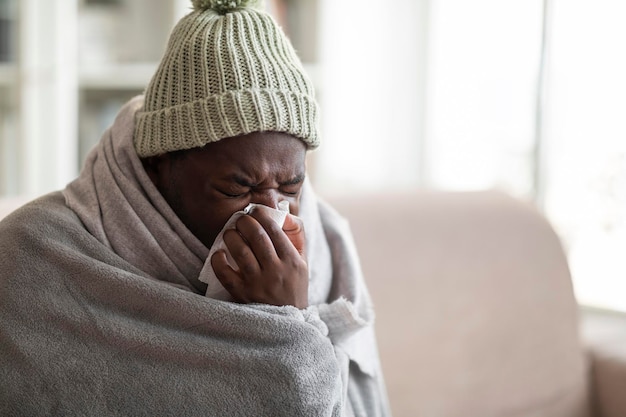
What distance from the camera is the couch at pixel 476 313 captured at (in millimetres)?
1731

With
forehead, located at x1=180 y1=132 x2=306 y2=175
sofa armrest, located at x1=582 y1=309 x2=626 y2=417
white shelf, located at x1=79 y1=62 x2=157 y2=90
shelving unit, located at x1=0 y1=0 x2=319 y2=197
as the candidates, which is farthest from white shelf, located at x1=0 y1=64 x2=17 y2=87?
sofa armrest, located at x1=582 y1=309 x2=626 y2=417

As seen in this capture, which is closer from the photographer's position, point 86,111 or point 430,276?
point 430,276

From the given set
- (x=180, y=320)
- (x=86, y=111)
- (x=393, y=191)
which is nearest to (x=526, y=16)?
(x=393, y=191)

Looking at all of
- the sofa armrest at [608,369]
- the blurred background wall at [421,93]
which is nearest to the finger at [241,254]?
the sofa armrest at [608,369]

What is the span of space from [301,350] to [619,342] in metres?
1.08

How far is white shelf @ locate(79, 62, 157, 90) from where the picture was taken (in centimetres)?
290

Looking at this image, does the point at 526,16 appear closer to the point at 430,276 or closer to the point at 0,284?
the point at 430,276

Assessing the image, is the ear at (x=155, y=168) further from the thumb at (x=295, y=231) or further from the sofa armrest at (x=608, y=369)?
the sofa armrest at (x=608, y=369)

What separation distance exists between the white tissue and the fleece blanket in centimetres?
3

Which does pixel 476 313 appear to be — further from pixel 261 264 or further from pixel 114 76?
pixel 114 76

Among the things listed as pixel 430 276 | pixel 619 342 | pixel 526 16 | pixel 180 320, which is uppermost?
pixel 526 16

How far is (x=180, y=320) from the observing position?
1135 millimetres

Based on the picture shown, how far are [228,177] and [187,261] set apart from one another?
0.14 m

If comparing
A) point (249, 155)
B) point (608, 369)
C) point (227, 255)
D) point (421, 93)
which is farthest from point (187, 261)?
point (421, 93)
